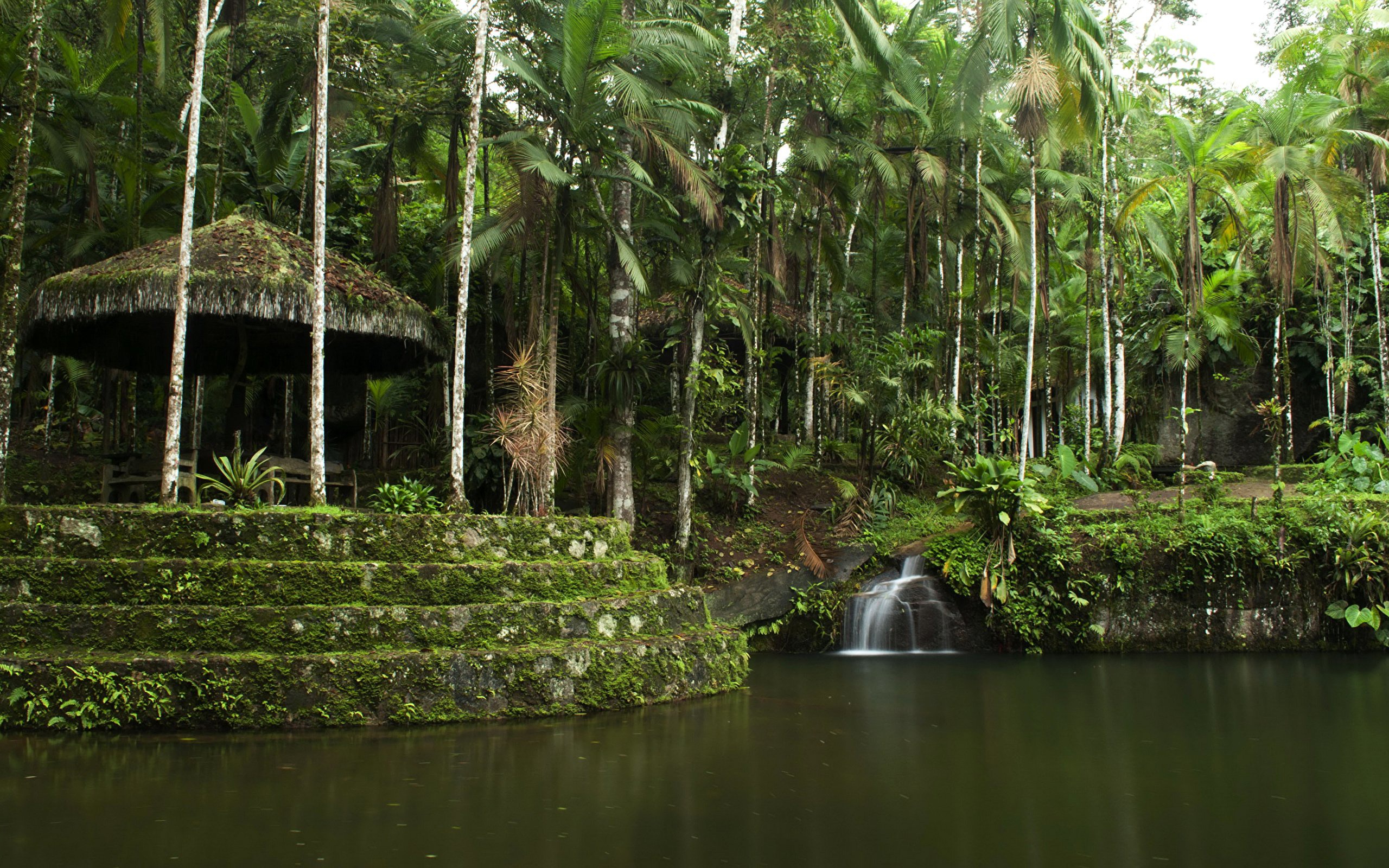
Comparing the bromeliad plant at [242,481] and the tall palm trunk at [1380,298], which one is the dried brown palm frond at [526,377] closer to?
the bromeliad plant at [242,481]

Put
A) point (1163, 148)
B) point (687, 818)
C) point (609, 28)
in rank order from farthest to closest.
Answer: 1. point (1163, 148)
2. point (609, 28)
3. point (687, 818)

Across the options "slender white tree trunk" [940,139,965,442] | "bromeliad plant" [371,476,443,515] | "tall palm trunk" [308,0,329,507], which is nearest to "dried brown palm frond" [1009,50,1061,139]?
"slender white tree trunk" [940,139,965,442]

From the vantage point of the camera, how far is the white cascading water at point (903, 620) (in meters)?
12.6

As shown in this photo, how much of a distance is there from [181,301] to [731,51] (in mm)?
8758

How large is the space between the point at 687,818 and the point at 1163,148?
76.7 feet

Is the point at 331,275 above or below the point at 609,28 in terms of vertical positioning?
below

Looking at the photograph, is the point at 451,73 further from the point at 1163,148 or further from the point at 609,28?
the point at 1163,148

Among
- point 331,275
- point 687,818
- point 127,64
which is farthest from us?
point 127,64

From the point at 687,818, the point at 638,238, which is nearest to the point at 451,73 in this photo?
the point at 638,238

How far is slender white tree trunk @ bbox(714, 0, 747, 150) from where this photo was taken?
46.6 ft

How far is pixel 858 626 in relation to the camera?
12.7 meters

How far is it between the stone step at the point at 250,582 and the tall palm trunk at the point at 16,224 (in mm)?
2520

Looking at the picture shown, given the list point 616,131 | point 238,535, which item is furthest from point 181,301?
point 616,131

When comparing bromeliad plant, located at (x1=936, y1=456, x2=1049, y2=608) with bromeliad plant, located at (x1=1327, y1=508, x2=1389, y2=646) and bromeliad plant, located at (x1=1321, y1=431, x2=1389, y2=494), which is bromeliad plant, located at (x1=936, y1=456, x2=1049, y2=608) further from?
bromeliad plant, located at (x1=1321, y1=431, x2=1389, y2=494)
